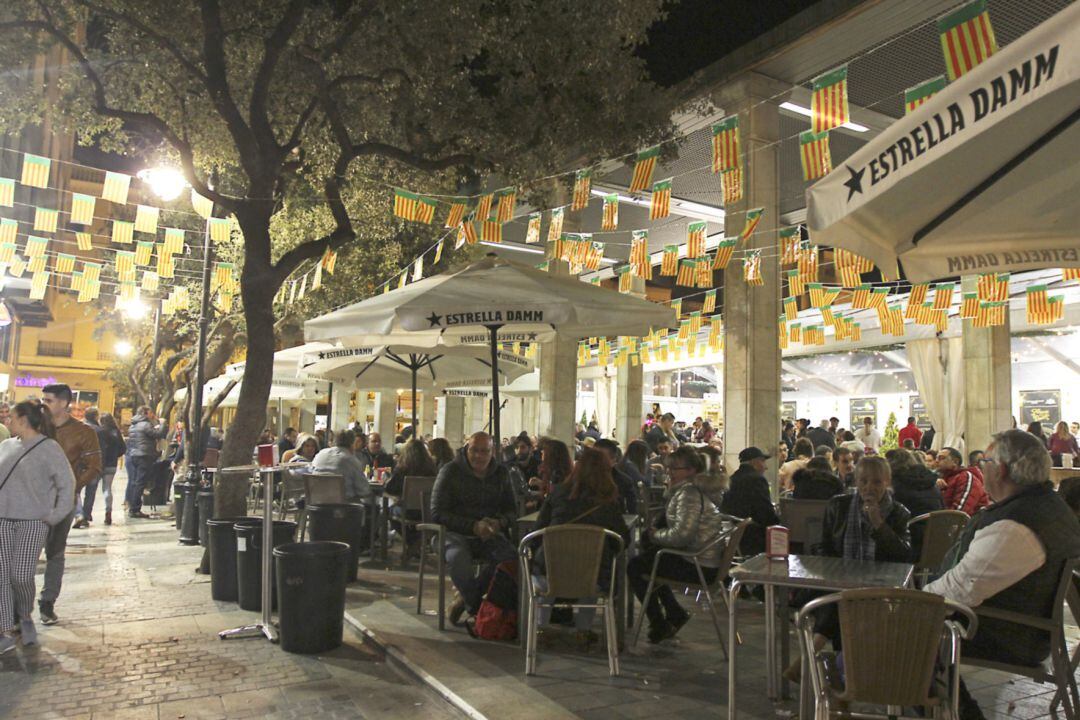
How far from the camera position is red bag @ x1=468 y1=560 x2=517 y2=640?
560cm

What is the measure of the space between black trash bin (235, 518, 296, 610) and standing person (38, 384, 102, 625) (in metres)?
1.28

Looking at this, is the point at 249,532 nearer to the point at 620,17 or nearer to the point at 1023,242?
the point at 1023,242

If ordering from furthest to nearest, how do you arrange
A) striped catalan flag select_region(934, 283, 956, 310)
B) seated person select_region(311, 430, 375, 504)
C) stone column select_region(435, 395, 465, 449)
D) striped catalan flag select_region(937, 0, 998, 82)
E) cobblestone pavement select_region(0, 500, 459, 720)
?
stone column select_region(435, 395, 465, 449)
striped catalan flag select_region(934, 283, 956, 310)
seated person select_region(311, 430, 375, 504)
striped catalan flag select_region(937, 0, 998, 82)
cobblestone pavement select_region(0, 500, 459, 720)

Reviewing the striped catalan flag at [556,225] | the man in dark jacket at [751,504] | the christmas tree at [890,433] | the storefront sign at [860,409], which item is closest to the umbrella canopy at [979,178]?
the man in dark jacket at [751,504]

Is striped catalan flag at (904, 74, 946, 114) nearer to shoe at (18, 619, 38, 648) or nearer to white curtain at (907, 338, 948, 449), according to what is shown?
shoe at (18, 619, 38, 648)

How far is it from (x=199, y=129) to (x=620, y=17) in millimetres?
5631

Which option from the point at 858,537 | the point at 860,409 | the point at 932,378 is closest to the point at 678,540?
the point at 858,537

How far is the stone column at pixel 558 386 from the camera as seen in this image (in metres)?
16.9

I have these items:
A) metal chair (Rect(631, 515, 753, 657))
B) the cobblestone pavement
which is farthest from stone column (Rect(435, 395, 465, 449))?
metal chair (Rect(631, 515, 753, 657))

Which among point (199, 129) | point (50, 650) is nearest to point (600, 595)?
point (50, 650)

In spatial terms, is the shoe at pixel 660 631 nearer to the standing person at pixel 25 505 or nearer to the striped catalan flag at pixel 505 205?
the standing person at pixel 25 505

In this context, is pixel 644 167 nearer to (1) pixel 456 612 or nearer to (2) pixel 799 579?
(1) pixel 456 612

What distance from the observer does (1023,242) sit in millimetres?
3832

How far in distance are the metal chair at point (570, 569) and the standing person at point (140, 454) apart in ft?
37.6
